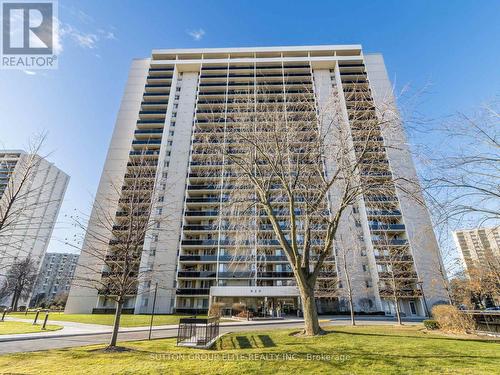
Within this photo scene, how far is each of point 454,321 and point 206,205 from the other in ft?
122

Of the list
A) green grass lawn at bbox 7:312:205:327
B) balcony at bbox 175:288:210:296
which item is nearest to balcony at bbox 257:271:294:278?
balcony at bbox 175:288:210:296

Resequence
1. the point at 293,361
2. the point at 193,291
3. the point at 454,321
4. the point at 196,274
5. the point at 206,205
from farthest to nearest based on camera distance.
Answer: the point at 206,205, the point at 196,274, the point at 193,291, the point at 454,321, the point at 293,361

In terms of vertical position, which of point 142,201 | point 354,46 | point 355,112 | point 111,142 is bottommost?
point 142,201

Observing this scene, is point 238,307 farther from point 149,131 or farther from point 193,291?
point 149,131

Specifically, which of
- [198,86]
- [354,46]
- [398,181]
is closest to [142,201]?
[398,181]

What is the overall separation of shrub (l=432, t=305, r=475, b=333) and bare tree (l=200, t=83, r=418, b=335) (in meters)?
11.0

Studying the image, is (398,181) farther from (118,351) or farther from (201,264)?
(201,264)

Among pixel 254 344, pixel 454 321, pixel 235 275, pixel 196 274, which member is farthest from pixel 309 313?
pixel 196 274

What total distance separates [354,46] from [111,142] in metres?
59.0

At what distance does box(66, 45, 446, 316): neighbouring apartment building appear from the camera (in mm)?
38094

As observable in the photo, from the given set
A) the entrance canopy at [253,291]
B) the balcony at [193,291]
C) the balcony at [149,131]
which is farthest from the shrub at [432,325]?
the balcony at [149,131]

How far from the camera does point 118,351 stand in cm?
957

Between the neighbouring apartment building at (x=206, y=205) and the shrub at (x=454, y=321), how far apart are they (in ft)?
30.0

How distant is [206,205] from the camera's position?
45.9 metres
